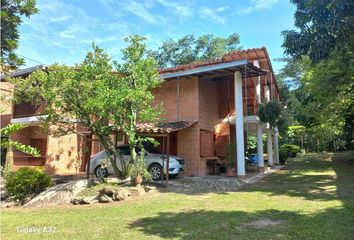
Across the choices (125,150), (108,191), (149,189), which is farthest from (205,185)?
(125,150)

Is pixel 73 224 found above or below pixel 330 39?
below

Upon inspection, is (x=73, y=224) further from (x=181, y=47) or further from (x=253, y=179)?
(x=181, y=47)

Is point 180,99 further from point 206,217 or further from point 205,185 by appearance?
point 206,217

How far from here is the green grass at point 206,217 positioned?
A: 5.89 meters

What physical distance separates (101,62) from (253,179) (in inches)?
335

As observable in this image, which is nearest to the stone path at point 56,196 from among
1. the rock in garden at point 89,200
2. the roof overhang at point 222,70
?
the rock in garden at point 89,200

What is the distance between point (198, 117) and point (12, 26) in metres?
9.31

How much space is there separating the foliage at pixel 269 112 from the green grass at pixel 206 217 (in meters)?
6.24

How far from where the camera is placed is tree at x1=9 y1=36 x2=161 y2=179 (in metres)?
10.9

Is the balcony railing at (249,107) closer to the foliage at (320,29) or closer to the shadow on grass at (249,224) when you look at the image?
the foliage at (320,29)

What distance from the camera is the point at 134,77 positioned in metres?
11.7

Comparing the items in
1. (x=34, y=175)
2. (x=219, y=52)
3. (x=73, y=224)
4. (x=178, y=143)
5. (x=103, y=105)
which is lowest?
(x=73, y=224)

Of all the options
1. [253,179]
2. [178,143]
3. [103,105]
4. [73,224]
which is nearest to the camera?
[73,224]

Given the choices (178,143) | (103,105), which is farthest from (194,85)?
(103,105)
